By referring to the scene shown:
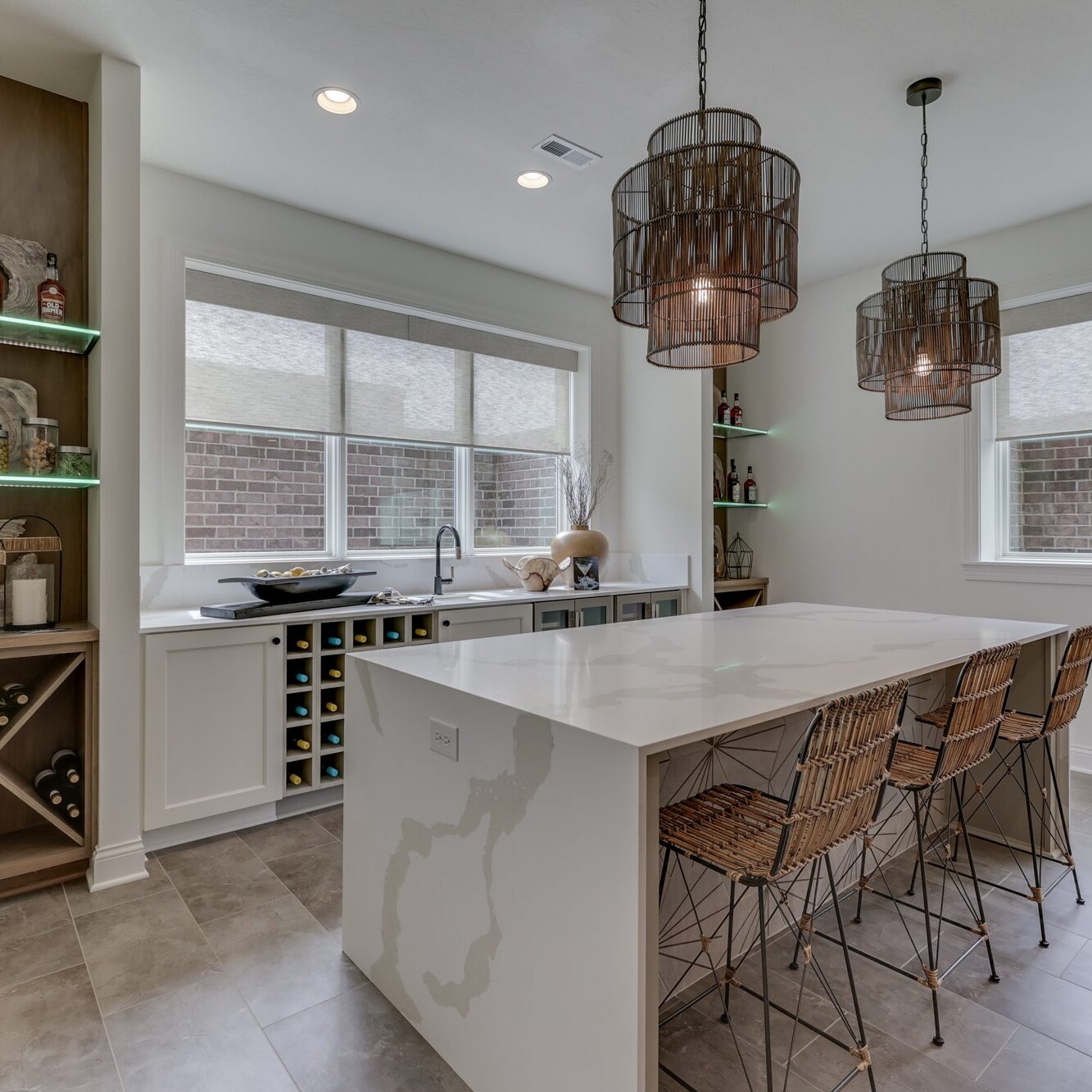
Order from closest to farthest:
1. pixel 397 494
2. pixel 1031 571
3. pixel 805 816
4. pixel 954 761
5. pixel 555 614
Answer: pixel 805 816 → pixel 954 761 → pixel 1031 571 → pixel 555 614 → pixel 397 494

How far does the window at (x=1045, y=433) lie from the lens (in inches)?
147

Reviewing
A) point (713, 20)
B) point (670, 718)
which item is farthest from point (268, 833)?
point (713, 20)

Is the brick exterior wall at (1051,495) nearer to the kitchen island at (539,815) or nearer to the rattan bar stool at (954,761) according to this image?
the kitchen island at (539,815)

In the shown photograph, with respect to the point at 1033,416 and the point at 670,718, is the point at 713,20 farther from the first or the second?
the point at 1033,416

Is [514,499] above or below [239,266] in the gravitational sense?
below

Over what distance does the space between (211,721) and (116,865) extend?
56 cm

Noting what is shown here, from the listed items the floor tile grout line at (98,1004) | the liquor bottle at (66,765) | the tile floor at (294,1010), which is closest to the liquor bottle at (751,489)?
the tile floor at (294,1010)

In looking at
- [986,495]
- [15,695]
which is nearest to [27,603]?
[15,695]

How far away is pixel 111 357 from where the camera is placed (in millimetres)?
2520

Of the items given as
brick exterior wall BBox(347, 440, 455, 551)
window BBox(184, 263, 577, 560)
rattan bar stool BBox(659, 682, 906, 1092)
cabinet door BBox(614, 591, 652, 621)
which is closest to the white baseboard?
window BBox(184, 263, 577, 560)

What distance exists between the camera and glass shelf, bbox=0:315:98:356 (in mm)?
2471

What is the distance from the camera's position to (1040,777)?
2.75 meters

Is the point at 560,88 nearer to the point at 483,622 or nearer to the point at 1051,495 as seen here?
the point at 483,622

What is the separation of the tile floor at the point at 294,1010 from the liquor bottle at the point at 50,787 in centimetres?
30
